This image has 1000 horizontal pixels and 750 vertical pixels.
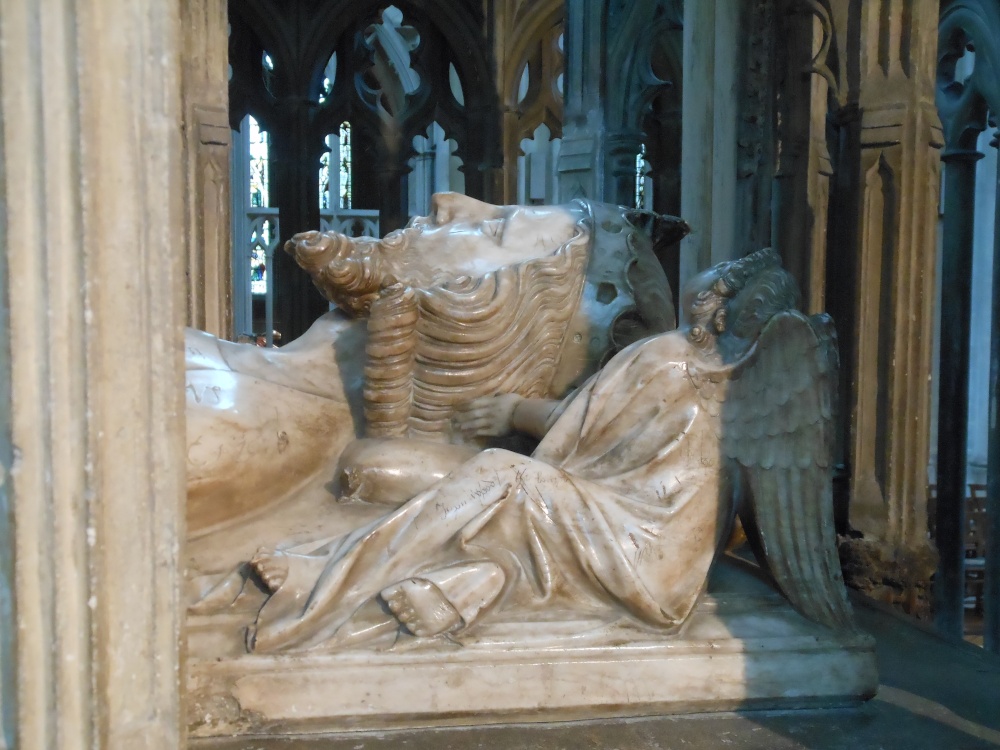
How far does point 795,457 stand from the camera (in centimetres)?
295

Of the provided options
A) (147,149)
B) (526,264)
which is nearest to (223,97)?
(526,264)

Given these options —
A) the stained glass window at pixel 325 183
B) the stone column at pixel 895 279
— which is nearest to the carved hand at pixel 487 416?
the stone column at pixel 895 279

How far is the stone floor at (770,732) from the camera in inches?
101

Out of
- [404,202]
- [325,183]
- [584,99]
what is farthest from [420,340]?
[325,183]

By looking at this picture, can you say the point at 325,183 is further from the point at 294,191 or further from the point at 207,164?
the point at 207,164

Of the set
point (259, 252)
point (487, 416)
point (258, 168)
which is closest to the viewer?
point (487, 416)

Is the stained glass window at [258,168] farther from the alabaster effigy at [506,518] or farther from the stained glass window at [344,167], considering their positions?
the alabaster effigy at [506,518]

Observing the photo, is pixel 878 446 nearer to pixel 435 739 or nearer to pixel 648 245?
pixel 648 245

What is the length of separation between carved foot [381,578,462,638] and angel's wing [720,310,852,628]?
2.79ft

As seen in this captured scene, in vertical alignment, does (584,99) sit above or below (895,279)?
above

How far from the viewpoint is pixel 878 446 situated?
13.9ft

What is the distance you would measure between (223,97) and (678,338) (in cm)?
222

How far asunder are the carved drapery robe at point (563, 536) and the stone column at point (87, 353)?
120 cm

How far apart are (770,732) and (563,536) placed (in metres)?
0.67
